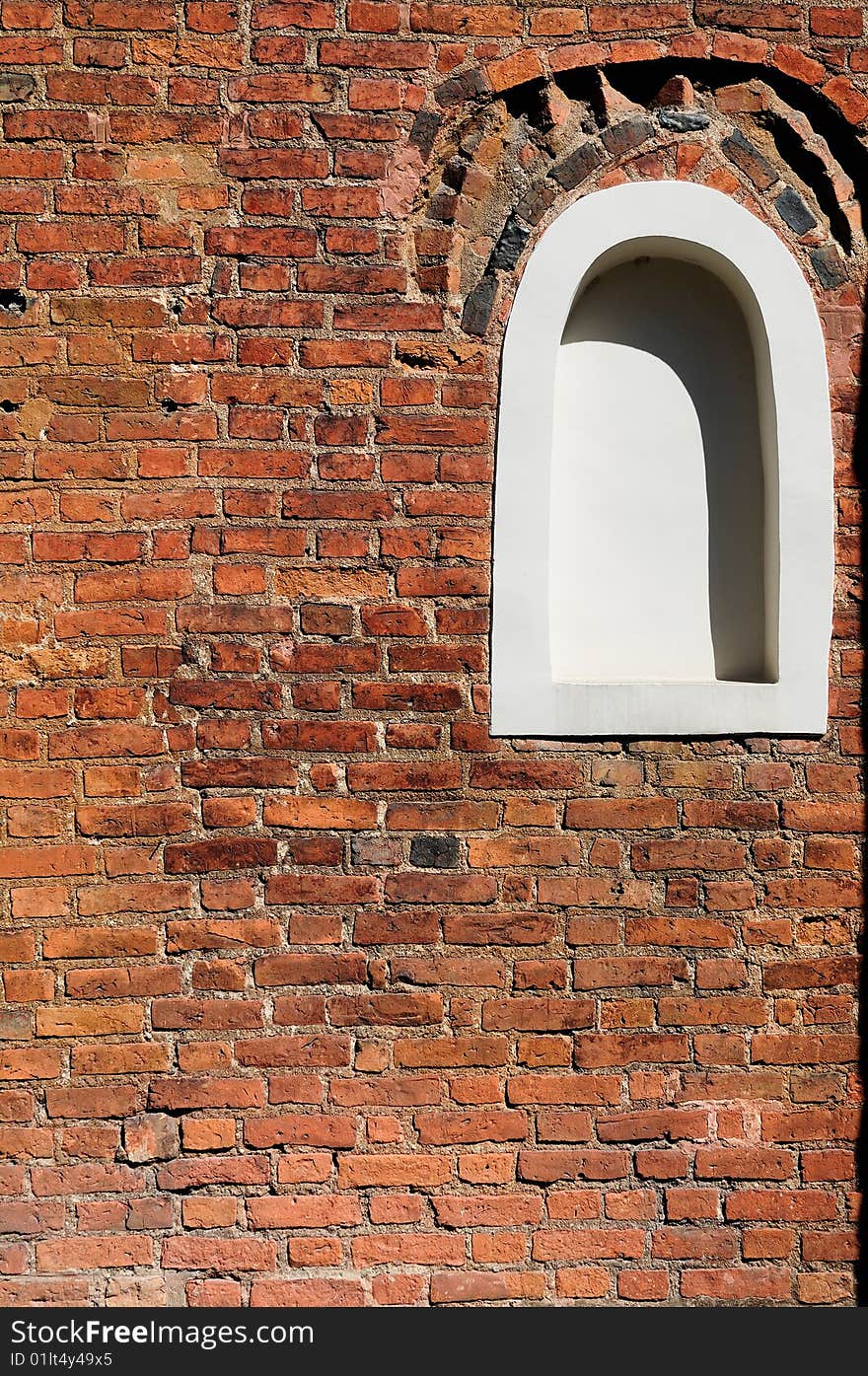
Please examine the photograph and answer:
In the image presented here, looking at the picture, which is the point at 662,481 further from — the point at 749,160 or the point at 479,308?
the point at 749,160

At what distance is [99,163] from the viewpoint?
2.38 meters

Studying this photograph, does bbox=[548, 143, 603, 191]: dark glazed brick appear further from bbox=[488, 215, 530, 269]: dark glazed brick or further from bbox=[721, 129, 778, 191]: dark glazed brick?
bbox=[721, 129, 778, 191]: dark glazed brick

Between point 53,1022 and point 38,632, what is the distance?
0.84 meters

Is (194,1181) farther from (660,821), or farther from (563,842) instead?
(660,821)

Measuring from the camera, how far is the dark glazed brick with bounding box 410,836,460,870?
7.82ft

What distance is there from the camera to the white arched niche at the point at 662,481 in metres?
2.40

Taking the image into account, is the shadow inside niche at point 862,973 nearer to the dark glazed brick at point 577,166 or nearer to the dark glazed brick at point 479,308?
the dark glazed brick at point 577,166

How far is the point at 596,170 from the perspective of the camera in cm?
245

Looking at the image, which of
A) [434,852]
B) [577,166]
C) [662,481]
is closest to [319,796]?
[434,852]

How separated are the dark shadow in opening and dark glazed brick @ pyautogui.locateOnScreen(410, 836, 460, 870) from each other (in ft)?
2.46

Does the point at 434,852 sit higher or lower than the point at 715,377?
lower

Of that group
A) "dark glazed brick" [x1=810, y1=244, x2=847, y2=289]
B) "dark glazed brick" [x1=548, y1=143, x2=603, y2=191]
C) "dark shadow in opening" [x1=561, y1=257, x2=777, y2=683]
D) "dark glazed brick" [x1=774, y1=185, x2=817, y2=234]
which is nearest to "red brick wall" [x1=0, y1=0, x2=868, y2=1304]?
"dark glazed brick" [x1=548, y1=143, x2=603, y2=191]

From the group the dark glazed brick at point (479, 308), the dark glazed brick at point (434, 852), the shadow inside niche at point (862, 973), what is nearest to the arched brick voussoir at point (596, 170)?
the dark glazed brick at point (479, 308)

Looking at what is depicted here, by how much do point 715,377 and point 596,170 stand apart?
1.75 feet
